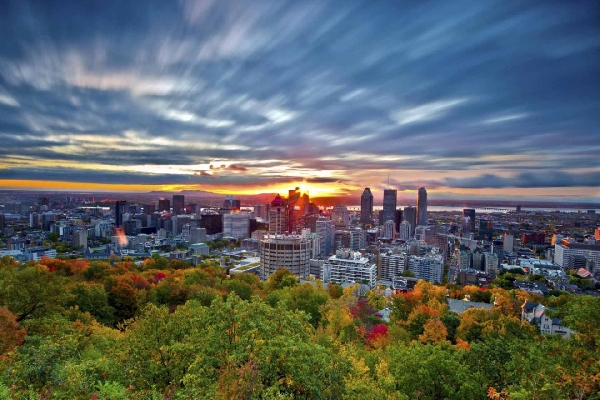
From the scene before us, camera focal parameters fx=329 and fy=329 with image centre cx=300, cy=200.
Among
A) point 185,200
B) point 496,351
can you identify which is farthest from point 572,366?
point 185,200

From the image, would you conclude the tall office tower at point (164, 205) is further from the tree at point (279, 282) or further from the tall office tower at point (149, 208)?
the tree at point (279, 282)

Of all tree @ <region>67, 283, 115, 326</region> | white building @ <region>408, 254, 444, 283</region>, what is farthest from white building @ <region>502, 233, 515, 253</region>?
tree @ <region>67, 283, 115, 326</region>

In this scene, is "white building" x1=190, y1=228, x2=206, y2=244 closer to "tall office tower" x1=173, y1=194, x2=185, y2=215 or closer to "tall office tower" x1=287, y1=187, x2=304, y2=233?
"tall office tower" x1=287, y1=187, x2=304, y2=233

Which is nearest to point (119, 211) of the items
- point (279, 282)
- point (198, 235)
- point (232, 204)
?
point (198, 235)

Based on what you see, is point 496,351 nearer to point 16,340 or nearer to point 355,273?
point 16,340

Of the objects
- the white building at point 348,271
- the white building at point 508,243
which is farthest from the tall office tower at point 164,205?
the white building at point 508,243

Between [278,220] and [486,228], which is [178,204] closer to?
[278,220]
